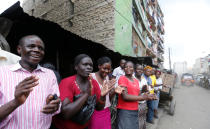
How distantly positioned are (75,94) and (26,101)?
49 centimetres

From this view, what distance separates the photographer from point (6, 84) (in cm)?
97

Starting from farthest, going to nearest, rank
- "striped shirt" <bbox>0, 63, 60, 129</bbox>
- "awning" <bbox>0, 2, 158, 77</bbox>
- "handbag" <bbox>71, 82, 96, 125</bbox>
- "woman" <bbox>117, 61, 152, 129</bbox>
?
"woman" <bbox>117, 61, 152, 129</bbox>, "awning" <bbox>0, 2, 158, 77</bbox>, "handbag" <bbox>71, 82, 96, 125</bbox>, "striped shirt" <bbox>0, 63, 60, 129</bbox>

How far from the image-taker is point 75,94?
1354 mm

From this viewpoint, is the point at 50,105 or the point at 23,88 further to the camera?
the point at 50,105

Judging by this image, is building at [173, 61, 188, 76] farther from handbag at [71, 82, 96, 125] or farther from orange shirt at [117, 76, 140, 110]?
handbag at [71, 82, 96, 125]

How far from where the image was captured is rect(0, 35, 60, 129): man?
85cm

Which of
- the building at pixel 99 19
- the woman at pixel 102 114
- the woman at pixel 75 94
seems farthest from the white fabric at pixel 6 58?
the building at pixel 99 19

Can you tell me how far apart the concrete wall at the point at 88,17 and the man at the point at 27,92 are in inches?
239

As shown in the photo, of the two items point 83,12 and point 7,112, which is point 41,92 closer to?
point 7,112

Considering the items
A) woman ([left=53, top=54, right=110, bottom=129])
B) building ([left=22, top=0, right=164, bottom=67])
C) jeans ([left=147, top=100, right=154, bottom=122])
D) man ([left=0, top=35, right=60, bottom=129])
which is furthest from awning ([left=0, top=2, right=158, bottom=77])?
building ([left=22, top=0, right=164, bottom=67])

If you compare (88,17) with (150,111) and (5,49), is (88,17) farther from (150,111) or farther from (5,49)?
(5,49)

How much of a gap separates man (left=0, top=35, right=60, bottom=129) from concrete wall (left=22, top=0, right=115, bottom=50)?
6.07 m

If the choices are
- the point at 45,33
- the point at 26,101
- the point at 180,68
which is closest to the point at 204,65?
the point at 180,68

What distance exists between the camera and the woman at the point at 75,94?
1.19 meters
